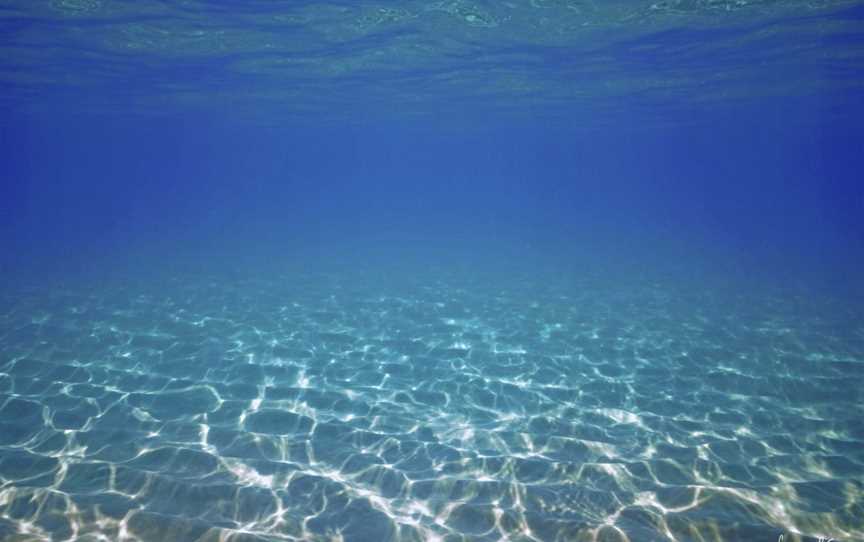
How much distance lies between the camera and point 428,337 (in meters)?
12.7

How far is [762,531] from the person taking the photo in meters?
5.39

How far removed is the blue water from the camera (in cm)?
595

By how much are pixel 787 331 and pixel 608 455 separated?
31.5 feet

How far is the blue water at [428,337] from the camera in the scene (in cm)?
595

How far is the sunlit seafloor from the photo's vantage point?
18.4ft

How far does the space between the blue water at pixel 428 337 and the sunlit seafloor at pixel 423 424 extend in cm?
Answer: 5

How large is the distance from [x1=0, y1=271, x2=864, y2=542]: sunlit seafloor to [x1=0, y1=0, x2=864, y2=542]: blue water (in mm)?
54

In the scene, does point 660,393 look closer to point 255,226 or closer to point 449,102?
point 449,102

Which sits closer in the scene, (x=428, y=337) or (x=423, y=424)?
(x=423, y=424)

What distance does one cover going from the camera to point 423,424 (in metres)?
8.04

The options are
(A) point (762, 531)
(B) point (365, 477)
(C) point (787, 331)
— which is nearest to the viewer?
(A) point (762, 531)

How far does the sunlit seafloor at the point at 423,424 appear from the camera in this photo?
221 inches

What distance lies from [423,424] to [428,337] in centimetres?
474

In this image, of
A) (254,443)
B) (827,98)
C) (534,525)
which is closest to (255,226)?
(254,443)
